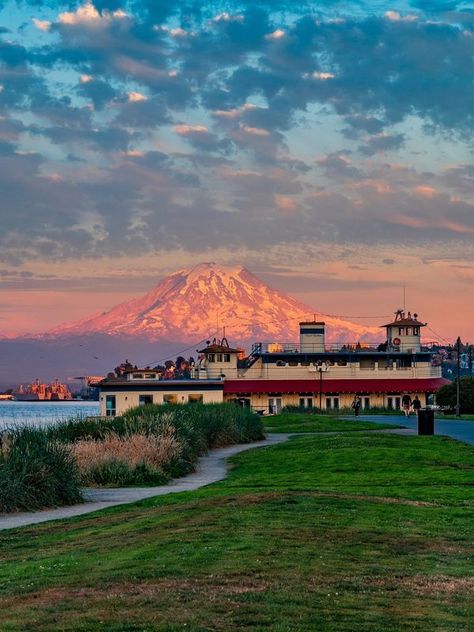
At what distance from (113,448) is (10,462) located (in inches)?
305

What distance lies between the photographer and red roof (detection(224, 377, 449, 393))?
333 feet

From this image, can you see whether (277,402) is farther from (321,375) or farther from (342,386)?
(321,375)

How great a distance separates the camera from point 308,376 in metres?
103

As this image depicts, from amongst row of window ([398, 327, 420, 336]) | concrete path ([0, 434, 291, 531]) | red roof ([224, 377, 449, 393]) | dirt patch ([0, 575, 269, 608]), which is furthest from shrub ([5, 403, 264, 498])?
row of window ([398, 327, 420, 336])

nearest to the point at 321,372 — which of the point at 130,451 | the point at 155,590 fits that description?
the point at 130,451

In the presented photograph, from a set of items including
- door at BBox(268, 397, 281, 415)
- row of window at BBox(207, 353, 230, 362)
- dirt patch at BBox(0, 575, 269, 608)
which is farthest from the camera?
row of window at BBox(207, 353, 230, 362)

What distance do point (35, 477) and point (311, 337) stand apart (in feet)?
277

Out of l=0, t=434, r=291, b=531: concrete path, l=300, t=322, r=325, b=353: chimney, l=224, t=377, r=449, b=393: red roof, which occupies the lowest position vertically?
l=0, t=434, r=291, b=531: concrete path

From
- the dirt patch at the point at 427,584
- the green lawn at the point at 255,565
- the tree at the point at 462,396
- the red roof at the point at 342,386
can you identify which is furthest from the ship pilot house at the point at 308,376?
the dirt patch at the point at 427,584

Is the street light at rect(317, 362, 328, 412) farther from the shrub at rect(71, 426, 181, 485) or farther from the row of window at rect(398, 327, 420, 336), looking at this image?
the shrub at rect(71, 426, 181, 485)

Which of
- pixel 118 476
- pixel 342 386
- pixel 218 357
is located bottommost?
pixel 118 476

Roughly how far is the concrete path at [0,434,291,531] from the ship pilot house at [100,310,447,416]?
6335 centimetres

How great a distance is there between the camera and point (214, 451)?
4022 cm

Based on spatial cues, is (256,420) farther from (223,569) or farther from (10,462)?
(223,569)
